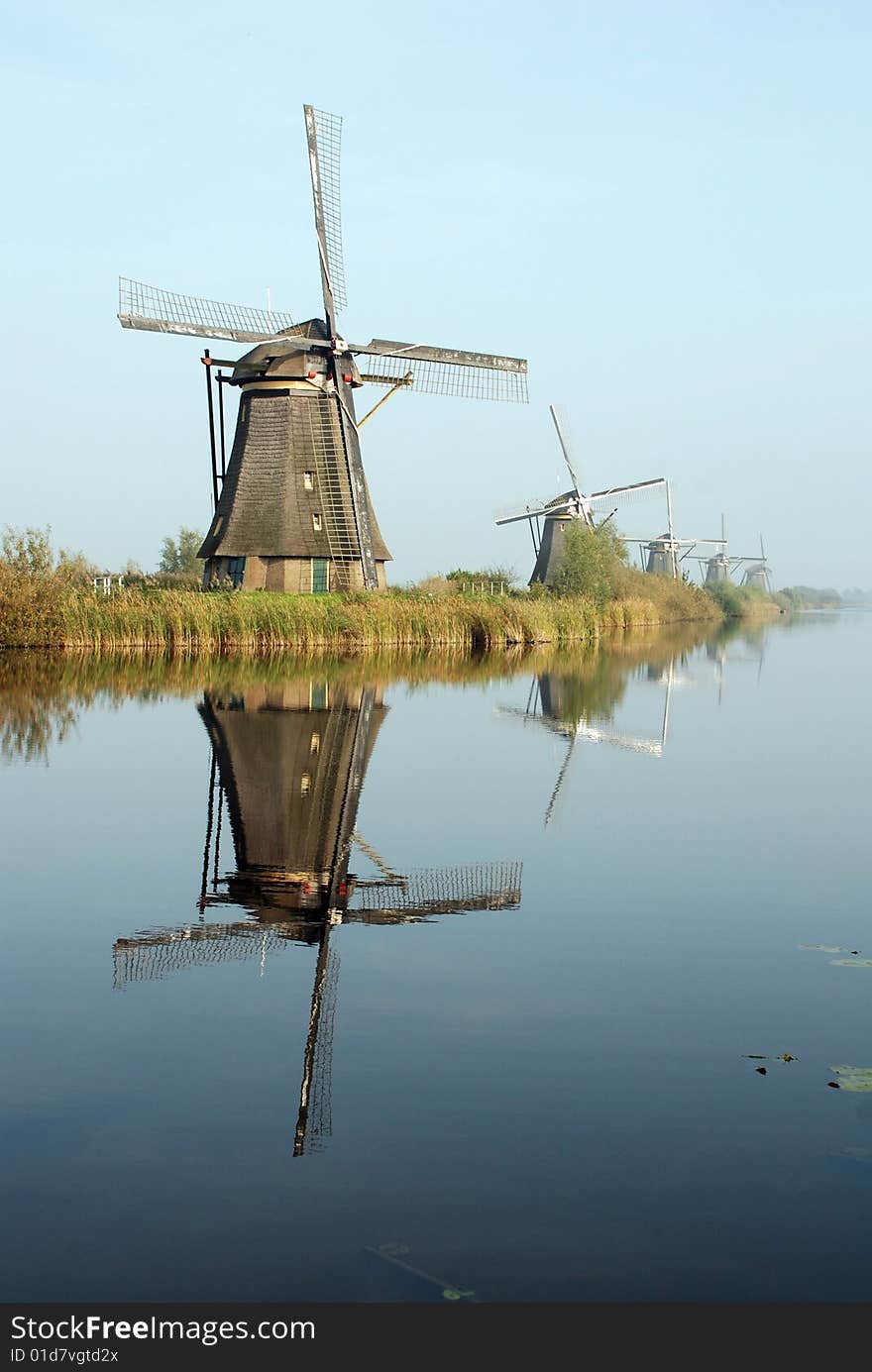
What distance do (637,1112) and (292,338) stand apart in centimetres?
2771

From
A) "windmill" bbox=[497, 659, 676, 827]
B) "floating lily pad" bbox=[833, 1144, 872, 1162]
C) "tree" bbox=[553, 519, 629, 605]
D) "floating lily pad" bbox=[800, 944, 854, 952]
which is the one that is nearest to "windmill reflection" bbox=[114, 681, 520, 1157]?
"floating lily pad" bbox=[833, 1144, 872, 1162]

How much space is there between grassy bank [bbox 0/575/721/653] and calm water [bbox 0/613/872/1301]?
14.5 meters

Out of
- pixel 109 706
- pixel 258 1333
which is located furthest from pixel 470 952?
pixel 109 706

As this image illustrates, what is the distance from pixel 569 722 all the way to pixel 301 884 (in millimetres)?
9944

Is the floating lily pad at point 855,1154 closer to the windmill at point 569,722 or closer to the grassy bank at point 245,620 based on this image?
the windmill at point 569,722

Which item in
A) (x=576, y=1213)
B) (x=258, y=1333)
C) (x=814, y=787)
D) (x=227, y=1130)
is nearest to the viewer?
(x=258, y=1333)

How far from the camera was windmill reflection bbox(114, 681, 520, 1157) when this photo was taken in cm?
584

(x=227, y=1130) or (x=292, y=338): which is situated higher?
(x=292, y=338)

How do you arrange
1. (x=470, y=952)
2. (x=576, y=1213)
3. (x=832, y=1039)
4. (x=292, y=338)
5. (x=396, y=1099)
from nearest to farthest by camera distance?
(x=576, y=1213)
(x=396, y=1099)
(x=832, y=1039)
(x=470, y=952)
(x=292, y=338)

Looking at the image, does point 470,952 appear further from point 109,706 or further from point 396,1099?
point 109,706

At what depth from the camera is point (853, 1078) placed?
456cm

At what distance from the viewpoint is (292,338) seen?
29984 mm

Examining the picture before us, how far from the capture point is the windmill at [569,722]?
14195 mm

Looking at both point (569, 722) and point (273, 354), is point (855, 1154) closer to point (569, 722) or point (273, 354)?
point (569, 722)
